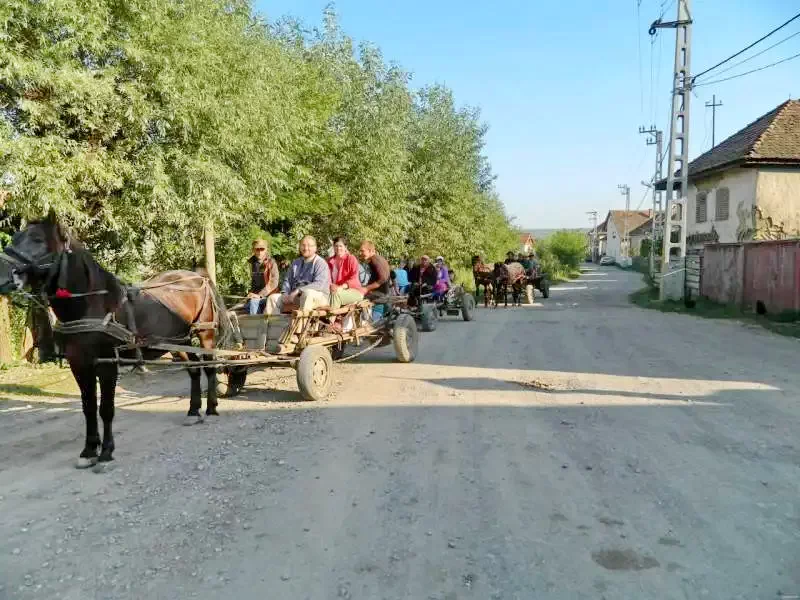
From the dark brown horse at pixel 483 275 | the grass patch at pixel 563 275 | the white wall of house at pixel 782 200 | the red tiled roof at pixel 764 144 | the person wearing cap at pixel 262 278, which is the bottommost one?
the grass patch at pixel 563 275

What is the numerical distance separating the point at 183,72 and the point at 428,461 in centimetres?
715

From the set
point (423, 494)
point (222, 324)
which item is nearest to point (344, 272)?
point (222, 324)

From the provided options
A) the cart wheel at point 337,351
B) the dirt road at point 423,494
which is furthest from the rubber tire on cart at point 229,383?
the cart wheel at point 337,351

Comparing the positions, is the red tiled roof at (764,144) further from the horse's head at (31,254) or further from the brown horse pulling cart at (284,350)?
the horse's head at (31,254)

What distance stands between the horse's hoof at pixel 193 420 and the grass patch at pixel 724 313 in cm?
1223

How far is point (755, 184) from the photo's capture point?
70.7ft

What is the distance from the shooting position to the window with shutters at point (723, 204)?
23.4m

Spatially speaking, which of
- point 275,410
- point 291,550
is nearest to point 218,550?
point 291,550

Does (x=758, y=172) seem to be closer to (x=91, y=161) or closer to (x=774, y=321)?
(x=774, y=321)

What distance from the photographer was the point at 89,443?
584 centimetres

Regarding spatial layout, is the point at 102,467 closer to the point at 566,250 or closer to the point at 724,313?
the point at 724,313

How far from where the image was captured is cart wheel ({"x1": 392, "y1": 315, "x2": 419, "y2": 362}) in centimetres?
1080

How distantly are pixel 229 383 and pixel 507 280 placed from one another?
52.8 ft

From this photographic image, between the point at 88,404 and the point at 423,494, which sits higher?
the point at 88,404
